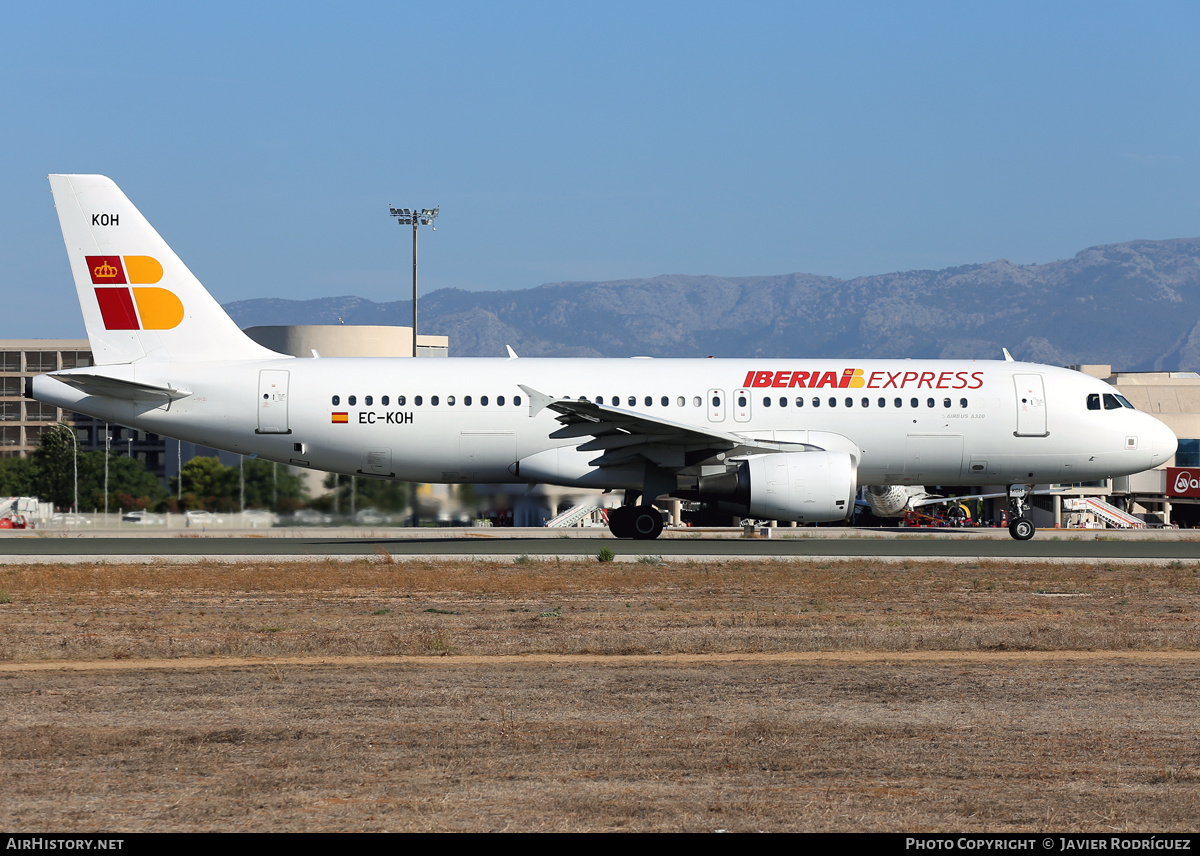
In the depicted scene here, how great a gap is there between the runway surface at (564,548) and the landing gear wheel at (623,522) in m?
0.25

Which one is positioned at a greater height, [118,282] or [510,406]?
[118,282]

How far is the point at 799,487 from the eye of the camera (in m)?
25.2

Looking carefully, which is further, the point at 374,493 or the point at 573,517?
the point at 573,517

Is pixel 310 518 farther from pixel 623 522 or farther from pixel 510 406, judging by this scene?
pixel 623 522

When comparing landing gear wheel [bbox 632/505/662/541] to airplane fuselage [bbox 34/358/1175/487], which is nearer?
airplane fuselage [bbox 34/358/1175/487]

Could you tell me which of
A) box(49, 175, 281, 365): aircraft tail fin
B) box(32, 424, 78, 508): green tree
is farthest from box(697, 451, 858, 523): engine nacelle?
box(32, 424, 78, 508): green tree

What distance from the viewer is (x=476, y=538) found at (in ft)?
96.7

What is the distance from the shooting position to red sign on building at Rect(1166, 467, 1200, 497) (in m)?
71.0

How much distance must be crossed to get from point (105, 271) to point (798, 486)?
51.3ft

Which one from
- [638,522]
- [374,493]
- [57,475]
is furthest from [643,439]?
[57,475]

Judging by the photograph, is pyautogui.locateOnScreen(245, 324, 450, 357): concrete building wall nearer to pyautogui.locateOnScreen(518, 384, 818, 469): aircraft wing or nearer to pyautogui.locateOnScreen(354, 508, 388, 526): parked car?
pyautogui.locateOnScreen(354, 508, 388, 526): parked car

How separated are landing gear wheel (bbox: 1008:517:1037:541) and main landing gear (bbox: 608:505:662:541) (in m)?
8.55
